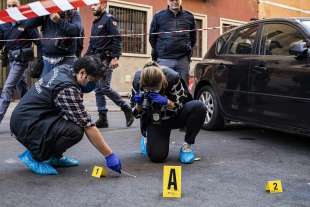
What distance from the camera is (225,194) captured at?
420 centimetres

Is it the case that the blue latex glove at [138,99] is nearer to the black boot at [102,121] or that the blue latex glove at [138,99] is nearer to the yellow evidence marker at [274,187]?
the yellow evidence marker at [274,187]

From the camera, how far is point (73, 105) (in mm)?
4465

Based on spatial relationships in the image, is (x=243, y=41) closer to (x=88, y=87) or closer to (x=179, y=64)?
(x=179, y=64)

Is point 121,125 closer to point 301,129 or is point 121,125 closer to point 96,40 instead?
point 96,40

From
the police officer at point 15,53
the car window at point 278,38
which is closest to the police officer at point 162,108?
the car window at point 278,38

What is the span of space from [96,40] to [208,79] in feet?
5.14

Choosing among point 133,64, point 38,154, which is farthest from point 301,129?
point 133,64

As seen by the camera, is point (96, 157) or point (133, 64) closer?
point (96, 157)

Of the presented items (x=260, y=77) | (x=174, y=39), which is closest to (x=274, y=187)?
(x=260, y=77)

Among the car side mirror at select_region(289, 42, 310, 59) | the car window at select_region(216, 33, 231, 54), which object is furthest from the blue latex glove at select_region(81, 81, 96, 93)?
the car window at select_region(216, 33, 231, 54)

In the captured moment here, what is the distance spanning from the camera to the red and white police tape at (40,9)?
6.48 meters

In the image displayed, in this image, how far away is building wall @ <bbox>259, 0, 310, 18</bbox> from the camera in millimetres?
22953

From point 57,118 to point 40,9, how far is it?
2.35m

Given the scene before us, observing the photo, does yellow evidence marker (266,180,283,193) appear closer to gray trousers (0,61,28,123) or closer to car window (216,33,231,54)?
car window (216,33,231,54)
